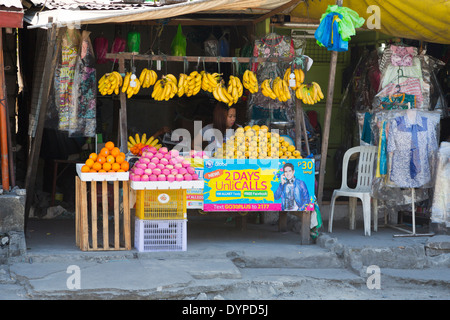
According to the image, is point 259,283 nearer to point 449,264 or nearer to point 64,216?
point 449,264

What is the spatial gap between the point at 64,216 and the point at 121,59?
2.91 m

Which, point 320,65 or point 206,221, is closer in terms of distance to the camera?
point 206,221

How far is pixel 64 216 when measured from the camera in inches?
373

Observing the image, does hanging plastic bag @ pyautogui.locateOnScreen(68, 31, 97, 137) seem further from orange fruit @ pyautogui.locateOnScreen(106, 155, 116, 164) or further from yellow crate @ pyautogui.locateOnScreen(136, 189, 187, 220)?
yellow crate @ pyautogui.locateOnScreen(136, 189, 187, 220)

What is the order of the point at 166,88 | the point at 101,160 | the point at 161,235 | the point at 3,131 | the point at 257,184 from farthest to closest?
the point at 166,88 → the point at 257,184 → the point at 161,235 → the point at 101,160 → the point at 3,131

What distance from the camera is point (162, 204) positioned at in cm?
739

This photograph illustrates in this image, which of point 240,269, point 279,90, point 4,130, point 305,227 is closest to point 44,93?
point 4,130

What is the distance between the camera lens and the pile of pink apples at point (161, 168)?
23.5ft

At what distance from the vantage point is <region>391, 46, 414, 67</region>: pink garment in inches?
366

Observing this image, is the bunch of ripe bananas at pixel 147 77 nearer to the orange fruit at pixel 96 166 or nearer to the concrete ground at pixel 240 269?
the orange fruit at pixel 96 166

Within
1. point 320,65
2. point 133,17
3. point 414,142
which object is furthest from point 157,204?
point 320,65

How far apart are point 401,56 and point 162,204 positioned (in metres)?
4.12

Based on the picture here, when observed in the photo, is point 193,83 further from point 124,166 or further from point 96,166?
point 96,166

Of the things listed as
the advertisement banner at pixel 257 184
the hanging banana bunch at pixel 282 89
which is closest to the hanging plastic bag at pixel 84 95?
the advertisement banner at pixel 257 184
